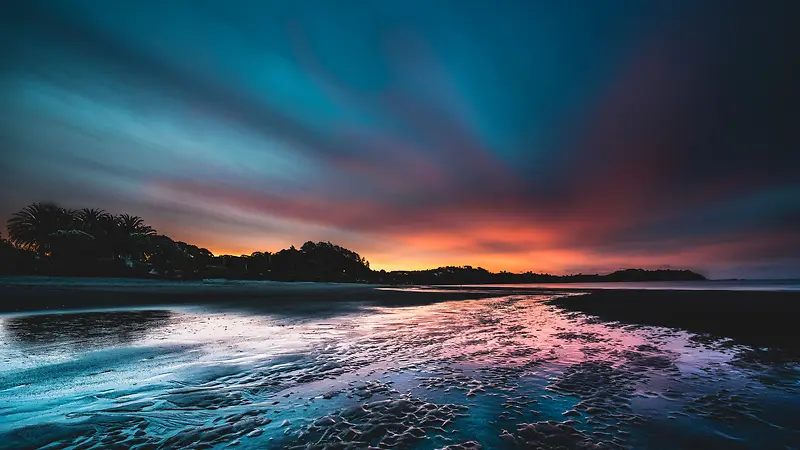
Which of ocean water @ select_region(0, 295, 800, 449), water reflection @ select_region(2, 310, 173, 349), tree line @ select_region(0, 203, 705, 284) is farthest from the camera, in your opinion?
tree line @ select_region(0, 203, 705, 284)

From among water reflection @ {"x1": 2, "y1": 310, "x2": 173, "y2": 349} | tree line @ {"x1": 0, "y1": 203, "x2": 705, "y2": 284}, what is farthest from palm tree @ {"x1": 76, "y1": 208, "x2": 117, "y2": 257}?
water reflection @ {"x1": 2, "y1": 310, "x2": 173, "y2": 349}

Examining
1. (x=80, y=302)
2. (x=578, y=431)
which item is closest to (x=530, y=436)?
(x=578, y=431)

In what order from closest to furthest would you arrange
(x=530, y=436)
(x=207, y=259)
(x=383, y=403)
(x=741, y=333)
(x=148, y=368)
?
(x=530, y=436) < (x=383, y=403) < (x=148, y=368) < (x=741, y=333) < (x=207, y=259)

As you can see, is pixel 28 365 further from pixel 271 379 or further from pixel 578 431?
pixel 578 431

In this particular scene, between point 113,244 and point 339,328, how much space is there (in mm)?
58659

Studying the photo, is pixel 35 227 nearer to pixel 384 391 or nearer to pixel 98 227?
pixel 98 227

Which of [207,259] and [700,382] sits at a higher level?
[207,259]

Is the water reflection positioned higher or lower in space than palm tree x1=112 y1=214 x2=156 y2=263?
lower

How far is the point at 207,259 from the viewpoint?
8288cm

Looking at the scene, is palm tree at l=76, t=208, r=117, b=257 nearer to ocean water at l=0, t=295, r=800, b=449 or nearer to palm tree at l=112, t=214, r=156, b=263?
palm tree at l=112, t=214, r=156, b=263

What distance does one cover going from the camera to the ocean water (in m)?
4.74

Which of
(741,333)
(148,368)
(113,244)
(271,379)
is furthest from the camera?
(113,244)

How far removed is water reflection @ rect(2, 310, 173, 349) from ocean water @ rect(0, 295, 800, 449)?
0.15 m

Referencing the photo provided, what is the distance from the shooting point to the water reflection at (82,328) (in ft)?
34.6
